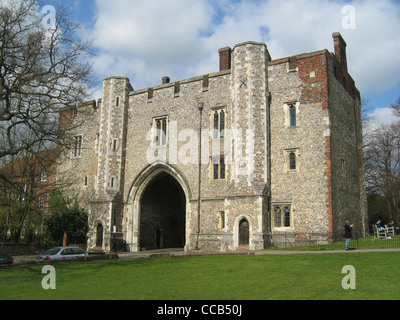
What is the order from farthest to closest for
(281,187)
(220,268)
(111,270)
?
(281,187) < (111,270) < (220,268)

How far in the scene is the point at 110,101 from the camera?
27.1 meters

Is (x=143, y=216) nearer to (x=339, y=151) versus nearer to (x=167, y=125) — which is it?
(x=167, y=125)

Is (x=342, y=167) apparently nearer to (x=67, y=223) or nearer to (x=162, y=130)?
(x=162, y=130)

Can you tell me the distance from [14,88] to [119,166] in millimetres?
14904

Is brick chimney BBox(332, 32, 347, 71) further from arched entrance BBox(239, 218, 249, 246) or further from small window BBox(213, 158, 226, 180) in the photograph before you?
arched entrance BBox(239, 218, 249, 246)

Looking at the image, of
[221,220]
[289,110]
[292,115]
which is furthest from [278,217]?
[289,110]

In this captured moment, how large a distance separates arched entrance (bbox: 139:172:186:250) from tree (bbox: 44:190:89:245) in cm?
403

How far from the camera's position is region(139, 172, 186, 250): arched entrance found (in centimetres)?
2691

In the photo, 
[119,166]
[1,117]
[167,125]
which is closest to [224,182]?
[167,125]

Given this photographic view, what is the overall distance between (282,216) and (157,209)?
10367 mm

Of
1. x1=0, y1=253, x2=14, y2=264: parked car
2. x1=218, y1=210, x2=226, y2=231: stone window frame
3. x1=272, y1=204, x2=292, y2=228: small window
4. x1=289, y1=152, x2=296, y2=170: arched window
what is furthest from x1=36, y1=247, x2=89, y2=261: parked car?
x1=289, y1=152, x2=296, y2=170: arched window

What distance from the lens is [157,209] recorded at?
2820 cm

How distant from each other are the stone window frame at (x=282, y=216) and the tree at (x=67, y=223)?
42.2 ft

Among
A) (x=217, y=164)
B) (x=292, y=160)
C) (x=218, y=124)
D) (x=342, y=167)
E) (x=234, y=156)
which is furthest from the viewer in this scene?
(x=218, y=124)
